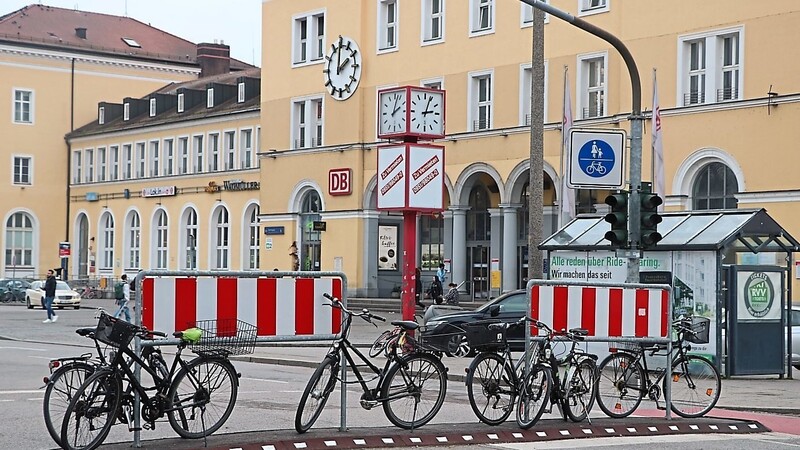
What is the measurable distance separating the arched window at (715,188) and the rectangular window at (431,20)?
14208 millimetres

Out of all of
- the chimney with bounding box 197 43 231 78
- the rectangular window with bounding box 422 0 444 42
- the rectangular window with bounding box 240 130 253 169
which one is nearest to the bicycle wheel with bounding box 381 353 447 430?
the rectangular window with bounding box 422 0 444 42

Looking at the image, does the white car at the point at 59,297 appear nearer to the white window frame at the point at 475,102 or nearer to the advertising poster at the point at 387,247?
the advertising poster at the point at 387,247

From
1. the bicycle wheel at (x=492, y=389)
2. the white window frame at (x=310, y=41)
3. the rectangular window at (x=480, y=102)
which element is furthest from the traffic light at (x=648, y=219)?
the white window frame at (x=310, y=41)

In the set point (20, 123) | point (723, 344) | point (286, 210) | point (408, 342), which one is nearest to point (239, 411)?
point (408, 342)

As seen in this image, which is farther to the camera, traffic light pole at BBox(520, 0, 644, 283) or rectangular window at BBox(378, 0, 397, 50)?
rectangular window at BBox(378, 0, 397, 50)

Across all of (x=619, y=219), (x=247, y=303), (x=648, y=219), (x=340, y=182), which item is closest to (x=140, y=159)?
(x=340, y=182)

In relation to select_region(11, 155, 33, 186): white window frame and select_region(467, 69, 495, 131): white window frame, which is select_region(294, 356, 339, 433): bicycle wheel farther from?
select_region(11, 155, 33, 186): white window frame

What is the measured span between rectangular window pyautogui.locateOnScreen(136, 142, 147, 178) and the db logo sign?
2090cm

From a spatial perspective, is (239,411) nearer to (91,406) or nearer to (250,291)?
(250,291)

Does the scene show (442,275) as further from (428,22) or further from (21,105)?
(21,105)

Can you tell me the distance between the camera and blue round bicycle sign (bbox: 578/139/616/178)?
18.2m

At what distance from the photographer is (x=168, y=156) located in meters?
73.6

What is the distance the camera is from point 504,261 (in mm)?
51188

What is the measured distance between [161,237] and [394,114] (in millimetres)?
54977
